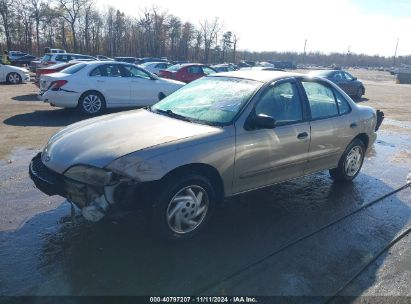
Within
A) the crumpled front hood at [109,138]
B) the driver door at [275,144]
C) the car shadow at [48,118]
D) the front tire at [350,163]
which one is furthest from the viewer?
the car shadow at [48,118]

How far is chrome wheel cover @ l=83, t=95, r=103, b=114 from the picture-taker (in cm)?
1015

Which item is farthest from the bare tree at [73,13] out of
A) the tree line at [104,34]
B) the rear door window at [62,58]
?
the rear door window at [62,58]

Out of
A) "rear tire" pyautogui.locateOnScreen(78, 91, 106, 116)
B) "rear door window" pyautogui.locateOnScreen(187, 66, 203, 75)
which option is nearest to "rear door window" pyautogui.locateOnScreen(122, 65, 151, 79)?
"rear tire" pyautogui.locateOnScreen(78, 91, 106, 116)

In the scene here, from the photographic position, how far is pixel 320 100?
16.0 ft

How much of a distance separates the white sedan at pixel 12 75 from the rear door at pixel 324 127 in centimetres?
1847

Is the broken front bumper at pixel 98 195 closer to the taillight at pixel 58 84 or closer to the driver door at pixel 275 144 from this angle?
the driver door at pixel 275 144

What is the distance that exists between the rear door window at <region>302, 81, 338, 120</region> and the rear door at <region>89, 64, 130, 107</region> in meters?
7.00

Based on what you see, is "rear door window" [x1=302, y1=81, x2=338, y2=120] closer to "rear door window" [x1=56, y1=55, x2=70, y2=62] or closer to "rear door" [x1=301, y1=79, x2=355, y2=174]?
"rear door" [x1=301, y1=79, x2=355, y2=174]

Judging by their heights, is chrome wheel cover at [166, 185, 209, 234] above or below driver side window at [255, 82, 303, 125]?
below

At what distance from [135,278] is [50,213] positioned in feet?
5.33

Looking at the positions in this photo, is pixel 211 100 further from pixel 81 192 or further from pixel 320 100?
pixel 81 192

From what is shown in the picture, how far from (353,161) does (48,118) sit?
25.5ft

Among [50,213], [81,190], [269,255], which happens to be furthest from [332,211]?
[50,213]

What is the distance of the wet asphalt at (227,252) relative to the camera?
2.98 metres
